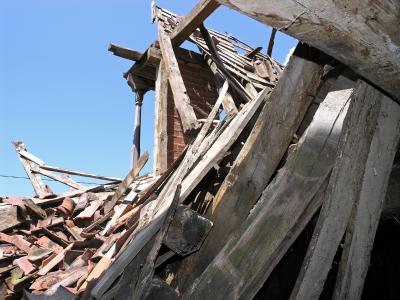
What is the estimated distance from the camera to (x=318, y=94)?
1.75 meters

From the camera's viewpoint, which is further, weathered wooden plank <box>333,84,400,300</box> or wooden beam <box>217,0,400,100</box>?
weathered wooden plank <box>333,84,400,300</box>

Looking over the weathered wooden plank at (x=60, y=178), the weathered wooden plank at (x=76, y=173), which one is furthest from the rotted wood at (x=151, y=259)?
the weathered wooden plank at (x=76, y=173)

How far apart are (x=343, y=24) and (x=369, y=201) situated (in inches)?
37.8

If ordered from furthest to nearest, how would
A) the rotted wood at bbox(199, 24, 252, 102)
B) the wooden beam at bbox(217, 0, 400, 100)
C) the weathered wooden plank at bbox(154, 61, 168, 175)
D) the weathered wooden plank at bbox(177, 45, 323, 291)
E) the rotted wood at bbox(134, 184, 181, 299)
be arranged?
the weathered wooden plank at bbox(154, 61, 168, 175) → the rotted wood at bbox(199, 24, 252, 102) → the rotted wood at bbox(134, 184, 181, 299) → the weathered wooden plank at bbox(177, 45, 323, 291) → the wooden beam at bbox(217, 0, 400, 100)

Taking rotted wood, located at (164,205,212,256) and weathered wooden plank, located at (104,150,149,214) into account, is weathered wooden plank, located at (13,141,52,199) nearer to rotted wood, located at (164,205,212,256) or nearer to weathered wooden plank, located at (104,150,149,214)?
weathered wooden plank, located at (104,150,149,214)

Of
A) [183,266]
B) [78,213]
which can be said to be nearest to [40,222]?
[78,213]

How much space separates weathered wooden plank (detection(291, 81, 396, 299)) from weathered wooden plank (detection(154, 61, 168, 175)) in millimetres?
4531

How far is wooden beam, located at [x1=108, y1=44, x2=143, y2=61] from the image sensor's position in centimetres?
698

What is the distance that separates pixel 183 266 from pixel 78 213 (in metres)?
3.98

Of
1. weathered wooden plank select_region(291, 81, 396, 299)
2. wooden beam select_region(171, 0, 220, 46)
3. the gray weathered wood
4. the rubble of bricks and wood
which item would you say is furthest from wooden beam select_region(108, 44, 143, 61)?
weathered wooden plank select_region(291, 81, 396, 299)

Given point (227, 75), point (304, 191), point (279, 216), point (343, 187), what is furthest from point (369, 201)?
point (227, 75)

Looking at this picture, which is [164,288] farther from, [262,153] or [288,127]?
[288,127]

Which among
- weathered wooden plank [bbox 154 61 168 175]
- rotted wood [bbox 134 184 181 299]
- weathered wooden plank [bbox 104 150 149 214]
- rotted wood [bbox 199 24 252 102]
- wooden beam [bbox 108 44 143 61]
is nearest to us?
rotted wood [bbox 134 184 181 299]

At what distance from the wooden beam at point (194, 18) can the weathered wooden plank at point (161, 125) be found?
0.83 metres
